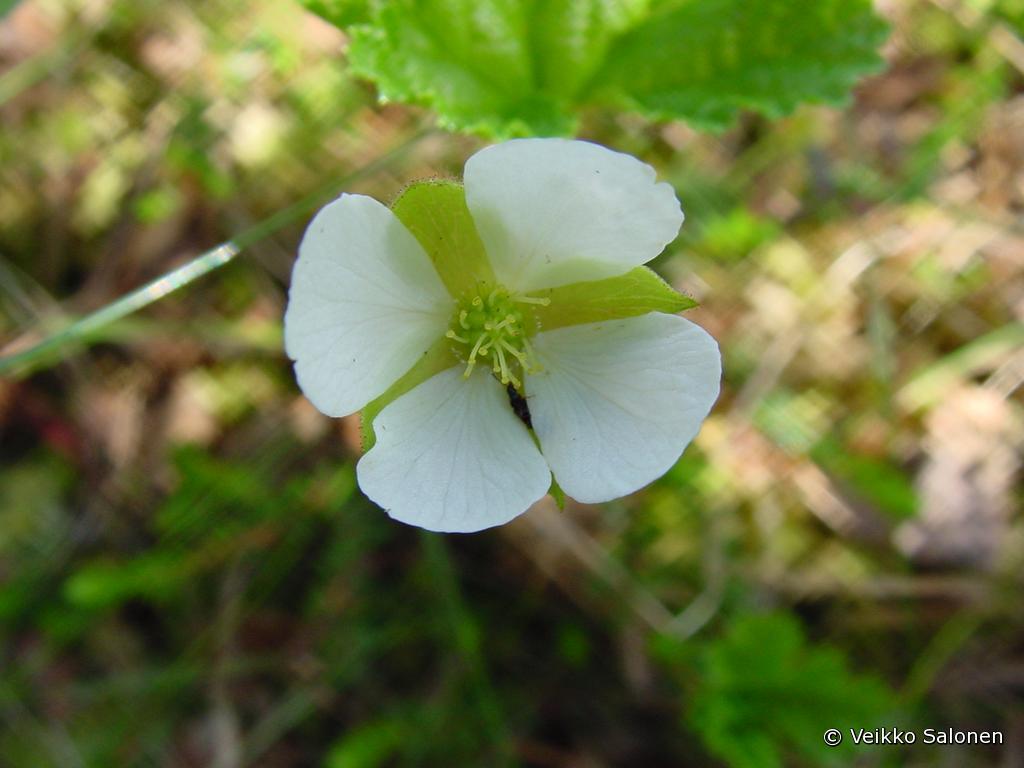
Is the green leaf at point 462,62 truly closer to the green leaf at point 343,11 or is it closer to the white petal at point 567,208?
→ the green leaf at point 343,11

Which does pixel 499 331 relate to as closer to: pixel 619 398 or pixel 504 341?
pixel 504 341

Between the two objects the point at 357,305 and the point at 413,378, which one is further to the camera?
the point at 413,378

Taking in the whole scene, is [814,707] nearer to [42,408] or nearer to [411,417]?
[411,417]

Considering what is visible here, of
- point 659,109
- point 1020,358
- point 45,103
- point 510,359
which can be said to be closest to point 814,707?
point 1020,358

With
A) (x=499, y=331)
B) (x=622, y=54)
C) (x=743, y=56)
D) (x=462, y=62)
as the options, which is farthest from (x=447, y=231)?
(x=743, y=56)

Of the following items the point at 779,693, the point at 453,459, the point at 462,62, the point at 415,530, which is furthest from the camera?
the point at 415,530

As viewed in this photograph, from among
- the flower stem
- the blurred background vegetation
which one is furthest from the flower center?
the blurred background vegetation

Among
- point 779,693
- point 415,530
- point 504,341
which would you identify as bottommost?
point 779,693

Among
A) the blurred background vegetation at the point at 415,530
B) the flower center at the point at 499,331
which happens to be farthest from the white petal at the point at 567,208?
the blurred background vegetation at the point at 415,530
